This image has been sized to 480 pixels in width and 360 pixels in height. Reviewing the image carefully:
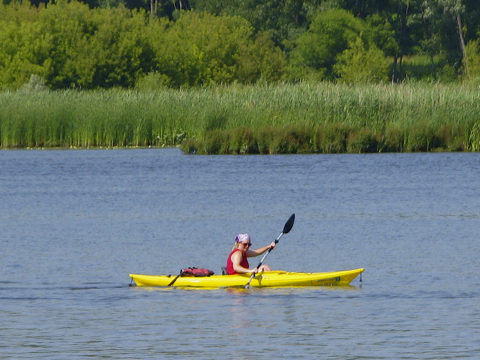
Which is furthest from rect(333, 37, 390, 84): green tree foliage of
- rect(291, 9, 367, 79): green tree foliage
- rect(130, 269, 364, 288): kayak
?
rect(130, 269, 364, 288): kayak

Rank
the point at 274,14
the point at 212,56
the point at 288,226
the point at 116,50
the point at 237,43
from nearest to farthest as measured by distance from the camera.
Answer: the point at 288,226, the point at 116,50, the point at 212,56, the point at 237,43, the point at 274,14

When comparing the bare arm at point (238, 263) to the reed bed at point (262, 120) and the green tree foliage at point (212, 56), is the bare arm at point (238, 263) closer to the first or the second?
the reed bed at point (262, 120)

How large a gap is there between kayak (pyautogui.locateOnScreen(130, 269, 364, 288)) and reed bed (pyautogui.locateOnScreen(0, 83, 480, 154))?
23.8 metres

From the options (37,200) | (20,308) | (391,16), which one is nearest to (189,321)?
(20,308)

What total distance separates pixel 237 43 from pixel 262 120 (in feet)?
99.5

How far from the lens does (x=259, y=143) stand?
131 ft

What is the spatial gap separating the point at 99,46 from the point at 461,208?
4218cm

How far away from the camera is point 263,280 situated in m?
15.9

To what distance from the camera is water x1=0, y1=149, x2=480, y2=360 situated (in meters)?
12.6

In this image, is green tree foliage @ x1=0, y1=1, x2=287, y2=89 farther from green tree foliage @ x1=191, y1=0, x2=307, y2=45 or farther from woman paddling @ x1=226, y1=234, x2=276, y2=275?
woman paddling @ x1=226, y1=234, x2=276, y2=275

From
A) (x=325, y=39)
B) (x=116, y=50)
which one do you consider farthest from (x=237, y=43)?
(x=116, y=50)

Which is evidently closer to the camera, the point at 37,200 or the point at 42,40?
the point at 37,200

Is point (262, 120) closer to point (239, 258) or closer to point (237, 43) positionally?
point (239, 258)

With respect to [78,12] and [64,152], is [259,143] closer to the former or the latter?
[64,152]
